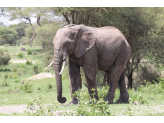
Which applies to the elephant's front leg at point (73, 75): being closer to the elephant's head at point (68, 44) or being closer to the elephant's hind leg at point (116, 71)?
the elephant's head at point (68, 44)

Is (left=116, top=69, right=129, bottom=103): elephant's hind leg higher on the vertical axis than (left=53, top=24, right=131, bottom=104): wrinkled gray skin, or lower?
lower

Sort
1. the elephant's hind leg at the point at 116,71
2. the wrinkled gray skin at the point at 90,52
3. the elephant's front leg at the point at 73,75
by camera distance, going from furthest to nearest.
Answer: the elephant's hind leg at the point at 116,71
the elephant's front leg at the point at 73,75
the wrinkled gray skin at the point at 90,52

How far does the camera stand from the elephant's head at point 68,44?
6898mm

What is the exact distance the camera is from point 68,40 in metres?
7.15

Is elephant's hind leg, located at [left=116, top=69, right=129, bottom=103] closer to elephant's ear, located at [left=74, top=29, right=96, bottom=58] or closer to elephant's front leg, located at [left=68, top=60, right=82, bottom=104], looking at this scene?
elephant's front leg, located at [left=68, top=60, right=82, bottom=104]

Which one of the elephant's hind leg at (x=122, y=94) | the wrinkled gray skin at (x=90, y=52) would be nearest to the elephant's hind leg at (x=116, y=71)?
the wrinkled gray skin at (x=90, y=52)

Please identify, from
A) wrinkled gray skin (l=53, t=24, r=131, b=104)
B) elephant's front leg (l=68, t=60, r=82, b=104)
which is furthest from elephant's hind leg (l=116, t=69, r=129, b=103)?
elephant's front leg (l=68, t=60, r=82, b=104)

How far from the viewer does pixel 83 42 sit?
24.5 feet

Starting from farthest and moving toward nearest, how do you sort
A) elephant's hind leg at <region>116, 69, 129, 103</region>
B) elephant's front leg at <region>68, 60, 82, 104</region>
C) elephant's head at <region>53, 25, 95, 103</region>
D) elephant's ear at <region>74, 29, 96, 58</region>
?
1. elephant's hind leg at <region>116, 69, 129, 103</region>
2. elephant's front leg at <region>68, 60, 82, 104</region>
3. elephant's ear at <region>74, 29, 96, 58</region>
4. elephant's head at <region>53, 25, 95, 103</region>

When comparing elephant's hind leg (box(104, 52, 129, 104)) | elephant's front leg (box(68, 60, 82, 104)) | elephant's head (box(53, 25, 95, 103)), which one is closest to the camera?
elephant's head (box(53, 25, 95, 103))

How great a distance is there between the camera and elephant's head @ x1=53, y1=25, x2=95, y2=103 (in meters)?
6.90

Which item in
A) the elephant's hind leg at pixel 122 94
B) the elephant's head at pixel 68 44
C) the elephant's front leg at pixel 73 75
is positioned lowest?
the elephant's hind leg at pixel 122 94

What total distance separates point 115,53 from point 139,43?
7.30 metres
